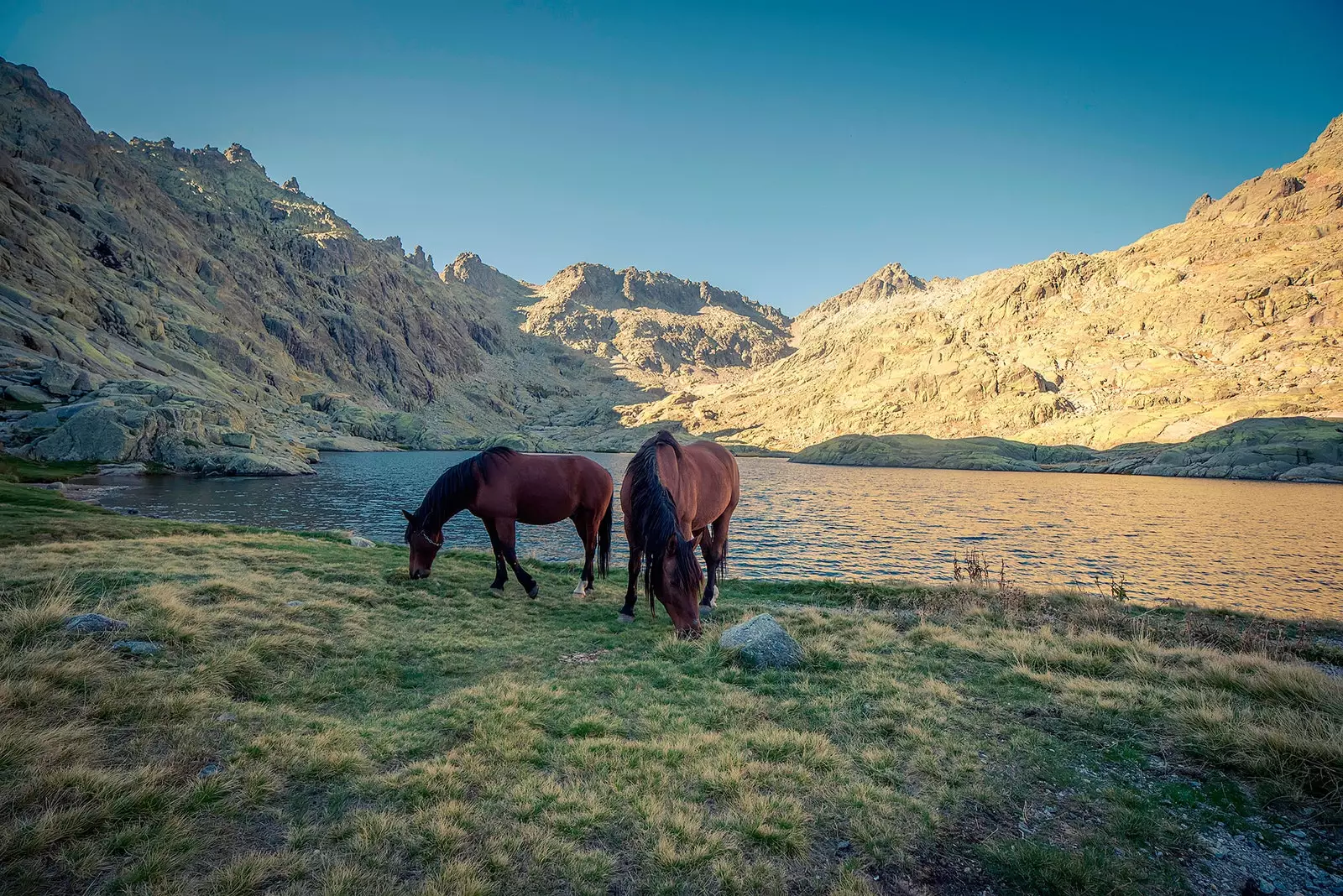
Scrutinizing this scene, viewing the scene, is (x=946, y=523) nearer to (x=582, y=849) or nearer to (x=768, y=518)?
(x=768, y=518)

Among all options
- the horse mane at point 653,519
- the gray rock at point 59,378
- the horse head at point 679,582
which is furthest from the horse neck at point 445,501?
the gray rock at point 59,378

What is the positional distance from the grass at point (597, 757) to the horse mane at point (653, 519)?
1.46 meters

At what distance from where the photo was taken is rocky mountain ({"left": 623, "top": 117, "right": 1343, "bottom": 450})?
119 metres

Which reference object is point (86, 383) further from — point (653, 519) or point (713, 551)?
point (653, 519)

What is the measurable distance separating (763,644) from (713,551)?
570cm

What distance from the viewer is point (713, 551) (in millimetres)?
14602

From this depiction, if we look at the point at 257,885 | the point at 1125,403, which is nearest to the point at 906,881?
the point at 257,885

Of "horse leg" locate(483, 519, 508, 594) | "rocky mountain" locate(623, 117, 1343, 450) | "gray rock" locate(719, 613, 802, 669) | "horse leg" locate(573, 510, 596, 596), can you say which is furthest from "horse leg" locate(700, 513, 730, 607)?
"rocky mountain" locate(623, 117, 1343, 450)

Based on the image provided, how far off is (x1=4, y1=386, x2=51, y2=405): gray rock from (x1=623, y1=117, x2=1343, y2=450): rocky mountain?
509 ft

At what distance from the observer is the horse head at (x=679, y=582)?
377 inches

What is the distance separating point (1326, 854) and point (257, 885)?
8.02 metres

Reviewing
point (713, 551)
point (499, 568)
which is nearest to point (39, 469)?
point (499, 568)

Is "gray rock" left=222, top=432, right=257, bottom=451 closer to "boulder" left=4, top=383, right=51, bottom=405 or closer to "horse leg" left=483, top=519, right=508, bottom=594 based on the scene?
"boulder" left=4, top=383, right=51, bottom=405

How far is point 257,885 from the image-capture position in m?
3.39
